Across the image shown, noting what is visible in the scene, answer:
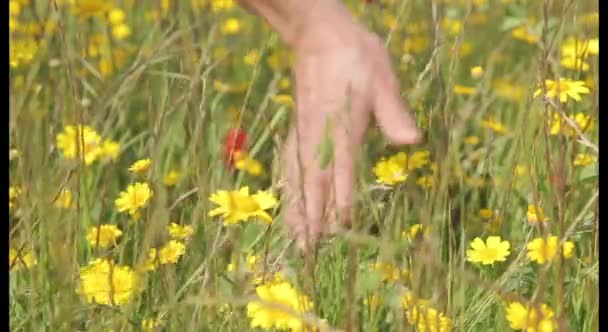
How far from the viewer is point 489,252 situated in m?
1.30

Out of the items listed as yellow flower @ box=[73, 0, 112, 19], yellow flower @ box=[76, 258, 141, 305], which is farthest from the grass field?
yellow flower @ box=[73, 0, 112, 19]

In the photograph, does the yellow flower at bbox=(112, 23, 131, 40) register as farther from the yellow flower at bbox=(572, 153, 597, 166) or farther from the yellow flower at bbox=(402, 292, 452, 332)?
the yellow flower at bbox=(402, 292, 452, 332)

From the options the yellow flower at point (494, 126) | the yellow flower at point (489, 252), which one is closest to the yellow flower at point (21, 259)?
the yellow flower at point (489, 252)

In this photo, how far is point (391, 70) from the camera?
47.6 inches

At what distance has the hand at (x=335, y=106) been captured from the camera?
3.70 feet

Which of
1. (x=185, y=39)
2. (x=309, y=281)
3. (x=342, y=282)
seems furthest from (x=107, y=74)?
(x=309, y=281)

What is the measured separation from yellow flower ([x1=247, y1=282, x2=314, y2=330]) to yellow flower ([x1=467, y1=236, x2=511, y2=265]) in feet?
0.84

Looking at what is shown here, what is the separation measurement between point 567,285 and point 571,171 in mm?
149

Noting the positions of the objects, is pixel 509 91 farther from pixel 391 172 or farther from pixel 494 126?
pixel 391 172

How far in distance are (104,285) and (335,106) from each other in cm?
29

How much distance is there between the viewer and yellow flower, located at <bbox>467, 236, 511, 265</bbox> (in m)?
1.28

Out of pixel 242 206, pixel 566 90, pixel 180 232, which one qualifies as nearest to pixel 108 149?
pixel 180 232

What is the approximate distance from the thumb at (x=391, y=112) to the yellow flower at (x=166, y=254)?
25 cm
